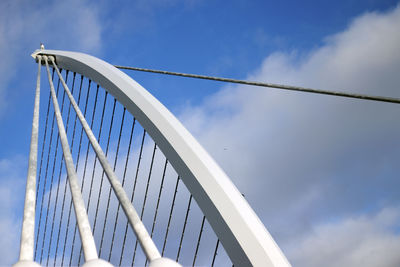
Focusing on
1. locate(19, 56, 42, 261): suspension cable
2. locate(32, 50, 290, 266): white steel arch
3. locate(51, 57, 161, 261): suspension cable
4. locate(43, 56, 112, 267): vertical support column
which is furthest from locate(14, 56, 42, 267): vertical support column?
locate(32, 50, 290, 266): white steel arch

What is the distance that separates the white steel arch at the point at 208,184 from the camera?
4332 mm

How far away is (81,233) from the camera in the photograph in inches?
114

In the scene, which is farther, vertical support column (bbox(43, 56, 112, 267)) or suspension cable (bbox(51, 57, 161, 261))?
suspension cable (bbox(51, 57, 161, 261))

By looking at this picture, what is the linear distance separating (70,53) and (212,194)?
799 centimetres

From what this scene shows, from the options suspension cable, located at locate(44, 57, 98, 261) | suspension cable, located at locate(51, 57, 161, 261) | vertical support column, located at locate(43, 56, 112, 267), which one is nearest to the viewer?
vertical support column, located at locate(43, 56, 112, 267)

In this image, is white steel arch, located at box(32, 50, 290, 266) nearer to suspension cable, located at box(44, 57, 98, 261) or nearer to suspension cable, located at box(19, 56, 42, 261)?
suspension cable, located at box(44, 57, 98, 261)

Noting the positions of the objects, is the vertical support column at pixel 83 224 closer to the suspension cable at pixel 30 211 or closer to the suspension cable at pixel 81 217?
the suspension cable at pixel 81 217

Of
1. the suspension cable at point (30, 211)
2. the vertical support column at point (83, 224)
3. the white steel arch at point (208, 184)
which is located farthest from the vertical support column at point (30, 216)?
the white steel arch at point (208, 184)

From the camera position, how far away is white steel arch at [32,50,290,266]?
433 cm

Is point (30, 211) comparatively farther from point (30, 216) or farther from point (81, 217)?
point (81, 217)

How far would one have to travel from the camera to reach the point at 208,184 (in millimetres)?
5102

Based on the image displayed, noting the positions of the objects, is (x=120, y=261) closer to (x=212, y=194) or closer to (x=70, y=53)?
(x=212, y=194)

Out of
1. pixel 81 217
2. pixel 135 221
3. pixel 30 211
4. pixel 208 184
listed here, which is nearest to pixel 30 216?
pixel 30 211

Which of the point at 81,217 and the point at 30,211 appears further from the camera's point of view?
the point at 30,211
